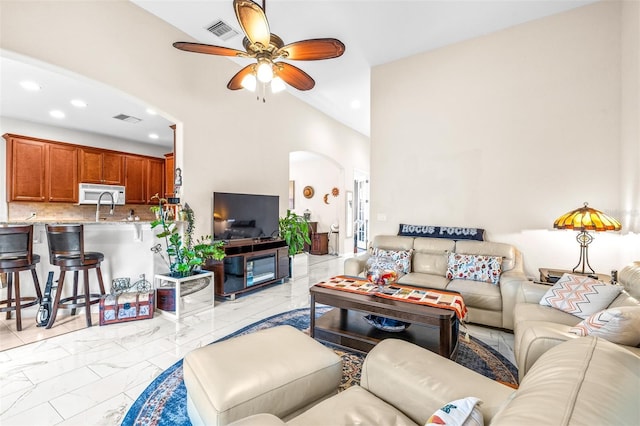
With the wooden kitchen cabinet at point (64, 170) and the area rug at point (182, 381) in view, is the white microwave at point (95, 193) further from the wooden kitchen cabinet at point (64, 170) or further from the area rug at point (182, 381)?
the area rug at point (182, 381)

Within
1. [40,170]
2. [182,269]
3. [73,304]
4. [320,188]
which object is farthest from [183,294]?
[320,188]

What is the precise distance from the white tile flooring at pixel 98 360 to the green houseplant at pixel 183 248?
0.56 metres

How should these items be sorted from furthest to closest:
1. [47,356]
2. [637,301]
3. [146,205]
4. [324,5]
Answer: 1. [146,205]
2. [324,5]
3. [47,356]
4. [637,301]

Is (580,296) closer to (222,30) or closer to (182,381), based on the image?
(182,381)

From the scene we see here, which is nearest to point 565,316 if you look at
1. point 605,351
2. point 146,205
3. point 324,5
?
point 605,351

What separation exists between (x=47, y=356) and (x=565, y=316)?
4055 mm

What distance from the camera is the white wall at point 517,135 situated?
3251mm

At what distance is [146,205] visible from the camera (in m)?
6.66

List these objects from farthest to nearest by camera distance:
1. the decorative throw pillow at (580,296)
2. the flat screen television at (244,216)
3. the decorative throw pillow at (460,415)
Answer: the flat screen television at (244,216), the decorative throw pillow at (580,296), the decorative throw pillow at (460,415)

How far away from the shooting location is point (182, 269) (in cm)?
330

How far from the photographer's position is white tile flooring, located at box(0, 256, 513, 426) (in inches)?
69.7

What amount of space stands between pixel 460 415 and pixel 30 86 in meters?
5.74

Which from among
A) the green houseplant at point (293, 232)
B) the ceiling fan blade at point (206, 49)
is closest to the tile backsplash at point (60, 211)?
the green houseplant at point (293, 232)

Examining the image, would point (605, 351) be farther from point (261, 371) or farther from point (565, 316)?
point (565, 316)
